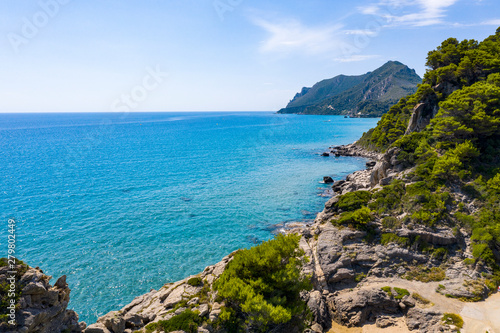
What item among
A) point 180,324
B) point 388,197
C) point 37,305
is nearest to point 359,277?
point 388,197

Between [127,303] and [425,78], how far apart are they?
66872mm

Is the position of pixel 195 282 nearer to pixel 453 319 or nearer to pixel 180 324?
pixel 180 324

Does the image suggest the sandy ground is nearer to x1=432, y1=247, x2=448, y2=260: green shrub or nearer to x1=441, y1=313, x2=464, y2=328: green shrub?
x1=441, y1=313, x2=464, y2=328: green shrub

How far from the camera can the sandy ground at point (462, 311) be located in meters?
20.4

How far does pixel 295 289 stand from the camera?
784 inches

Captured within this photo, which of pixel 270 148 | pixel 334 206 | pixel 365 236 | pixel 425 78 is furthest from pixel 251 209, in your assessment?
pixel 270 148

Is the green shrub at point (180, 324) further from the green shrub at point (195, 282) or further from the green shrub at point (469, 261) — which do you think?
the green shrub at point (469, 261)

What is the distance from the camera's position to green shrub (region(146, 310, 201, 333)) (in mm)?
18000

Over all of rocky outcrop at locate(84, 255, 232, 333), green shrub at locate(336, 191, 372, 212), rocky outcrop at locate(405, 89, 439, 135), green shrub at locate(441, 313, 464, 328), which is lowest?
green shrub at locate(441, 313, 464, 328)

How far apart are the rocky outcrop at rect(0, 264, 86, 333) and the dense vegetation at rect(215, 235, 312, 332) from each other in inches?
383

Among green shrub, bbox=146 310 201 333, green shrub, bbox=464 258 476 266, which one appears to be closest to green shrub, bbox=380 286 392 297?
green shrub, bbox=464 258 476 266

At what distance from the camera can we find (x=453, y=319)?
2109 cm

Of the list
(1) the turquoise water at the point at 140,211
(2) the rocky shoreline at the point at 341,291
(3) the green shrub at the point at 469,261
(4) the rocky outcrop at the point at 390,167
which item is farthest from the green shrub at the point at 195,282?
(4) the rocky outcrop at the point at 390,167

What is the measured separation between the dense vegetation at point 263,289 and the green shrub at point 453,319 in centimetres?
1131
